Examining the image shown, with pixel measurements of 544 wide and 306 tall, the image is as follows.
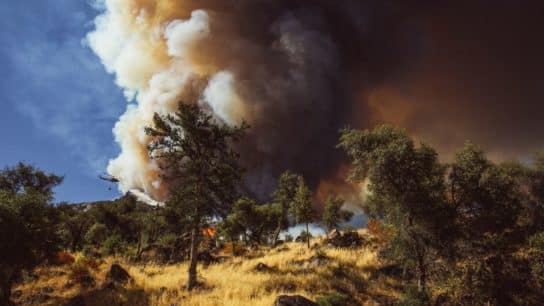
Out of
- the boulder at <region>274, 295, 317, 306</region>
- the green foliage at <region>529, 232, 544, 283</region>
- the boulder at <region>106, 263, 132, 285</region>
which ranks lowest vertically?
the boulder at <region>274, 295, 317, 306</region>

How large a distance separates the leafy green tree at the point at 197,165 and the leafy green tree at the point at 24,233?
19.2ft

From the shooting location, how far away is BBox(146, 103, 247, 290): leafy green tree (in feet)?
62.2

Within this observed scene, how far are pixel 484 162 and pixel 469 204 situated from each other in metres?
2.30

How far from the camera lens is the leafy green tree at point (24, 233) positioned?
13047 mm

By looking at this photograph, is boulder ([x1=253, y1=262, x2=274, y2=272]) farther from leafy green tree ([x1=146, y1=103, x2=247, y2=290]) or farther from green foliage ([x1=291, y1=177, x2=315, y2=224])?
green foliage ([x1=291, y1=177, x2=315, y2=224])

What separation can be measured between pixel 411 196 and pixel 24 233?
1706 cm

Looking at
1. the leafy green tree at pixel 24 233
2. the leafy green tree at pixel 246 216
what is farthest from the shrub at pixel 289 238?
the leafy green tree at pixel 24 233

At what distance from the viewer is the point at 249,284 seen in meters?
16.5

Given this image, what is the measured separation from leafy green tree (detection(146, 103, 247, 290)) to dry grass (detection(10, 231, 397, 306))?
11.3 ft

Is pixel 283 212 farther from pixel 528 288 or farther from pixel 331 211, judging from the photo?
pixel 528 288

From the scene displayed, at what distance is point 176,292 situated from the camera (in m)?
15.9

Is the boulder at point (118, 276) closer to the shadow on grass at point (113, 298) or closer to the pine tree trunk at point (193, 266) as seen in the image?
the shadow on grass at point (113, 298)

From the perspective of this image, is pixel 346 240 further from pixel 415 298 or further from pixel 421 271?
pixel 415 298

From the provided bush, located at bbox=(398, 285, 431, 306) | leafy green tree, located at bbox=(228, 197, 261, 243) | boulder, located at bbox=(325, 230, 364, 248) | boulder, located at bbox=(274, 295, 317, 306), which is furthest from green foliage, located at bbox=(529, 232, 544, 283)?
leafy green tree, located at bbox=(228, 197, 261, 243)
